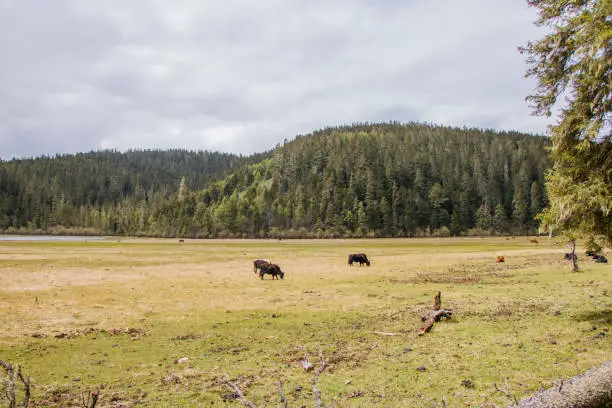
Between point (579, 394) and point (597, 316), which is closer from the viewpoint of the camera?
point (579, 394)

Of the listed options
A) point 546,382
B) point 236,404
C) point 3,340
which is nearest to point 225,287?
point 3,340

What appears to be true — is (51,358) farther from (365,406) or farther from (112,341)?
(365,406)

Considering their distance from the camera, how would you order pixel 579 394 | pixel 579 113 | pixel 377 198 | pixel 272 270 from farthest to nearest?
pixel 377 198 → pixel 272 270 → pixel 579 113 → pixel 579 394

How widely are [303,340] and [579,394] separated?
882 centimetres

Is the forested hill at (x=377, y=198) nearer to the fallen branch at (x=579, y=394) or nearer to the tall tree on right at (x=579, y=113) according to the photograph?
the tall tree on right at (x=579, y=113)

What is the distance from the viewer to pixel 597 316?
14.5 m

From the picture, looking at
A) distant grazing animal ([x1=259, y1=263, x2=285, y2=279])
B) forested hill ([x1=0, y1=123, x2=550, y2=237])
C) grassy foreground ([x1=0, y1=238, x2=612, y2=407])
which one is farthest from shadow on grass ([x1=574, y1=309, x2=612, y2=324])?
forested hill ([x1=0, y1=123, x2=550, y2=237])

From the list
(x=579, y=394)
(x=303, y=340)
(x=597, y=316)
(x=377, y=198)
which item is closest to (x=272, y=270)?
(x=303, y=340)

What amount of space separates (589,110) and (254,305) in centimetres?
1642

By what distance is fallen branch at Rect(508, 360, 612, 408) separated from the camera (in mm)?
5859

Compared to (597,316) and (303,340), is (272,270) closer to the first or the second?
(303,340)

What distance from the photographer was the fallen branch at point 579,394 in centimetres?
586

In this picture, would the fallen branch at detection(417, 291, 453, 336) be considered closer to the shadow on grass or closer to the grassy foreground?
the grassy foreground

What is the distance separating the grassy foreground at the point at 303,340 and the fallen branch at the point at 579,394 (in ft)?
4.02
